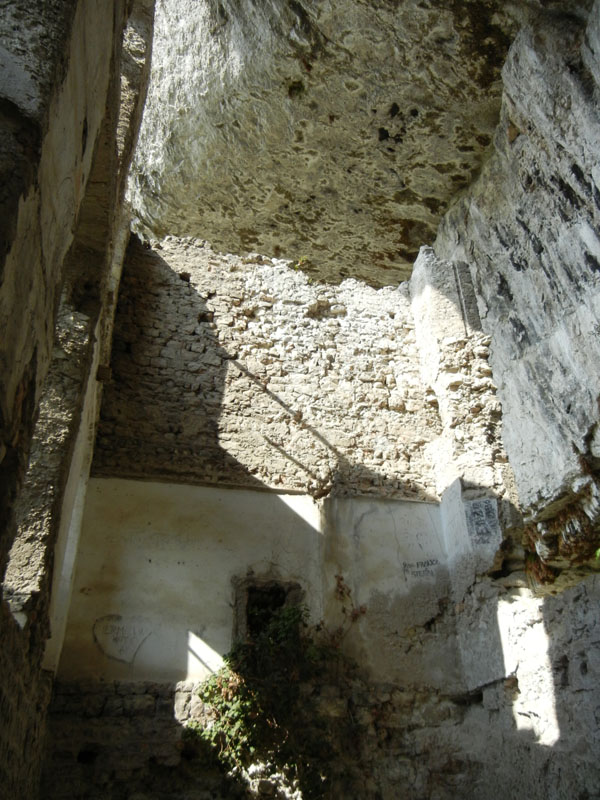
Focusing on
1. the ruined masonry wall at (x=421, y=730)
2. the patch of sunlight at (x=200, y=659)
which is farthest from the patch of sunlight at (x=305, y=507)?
the patch of sunlight at (x=200, y=659)

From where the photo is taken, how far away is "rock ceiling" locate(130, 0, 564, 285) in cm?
557

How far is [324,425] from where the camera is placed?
686 centimetres

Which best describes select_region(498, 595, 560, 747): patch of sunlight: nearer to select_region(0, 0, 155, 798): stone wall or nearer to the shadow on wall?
the shadow on wall

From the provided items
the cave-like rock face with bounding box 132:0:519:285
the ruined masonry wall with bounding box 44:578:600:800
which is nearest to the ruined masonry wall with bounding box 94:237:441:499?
the cave-like rock face with bounding box 132:0:519:285

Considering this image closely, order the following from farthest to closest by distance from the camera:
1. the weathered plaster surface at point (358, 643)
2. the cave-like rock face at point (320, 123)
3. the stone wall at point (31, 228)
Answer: the cave-like rock face at point (320, 123) → the weathered plaster surface at point (358, 643) → the stone wall at point (31, 228)

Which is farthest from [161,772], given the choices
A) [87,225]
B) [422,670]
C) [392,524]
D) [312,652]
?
[87,225]

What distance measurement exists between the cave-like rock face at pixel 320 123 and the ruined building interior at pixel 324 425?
3 centimetres

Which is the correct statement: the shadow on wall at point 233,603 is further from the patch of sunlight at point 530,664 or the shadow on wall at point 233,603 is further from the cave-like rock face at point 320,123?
the cave-like rock face at point 320,123

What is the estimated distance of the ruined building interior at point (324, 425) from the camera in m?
4.59

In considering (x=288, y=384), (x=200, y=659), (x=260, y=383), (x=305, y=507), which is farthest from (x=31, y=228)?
(x=288, y=384)

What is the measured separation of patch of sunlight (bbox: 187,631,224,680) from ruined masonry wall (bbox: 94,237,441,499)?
1439mm

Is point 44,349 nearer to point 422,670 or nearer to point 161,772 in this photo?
point 161,772

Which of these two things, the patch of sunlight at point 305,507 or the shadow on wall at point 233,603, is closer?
the shadow on wall at point 233,603

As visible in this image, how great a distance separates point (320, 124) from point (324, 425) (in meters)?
2.97
